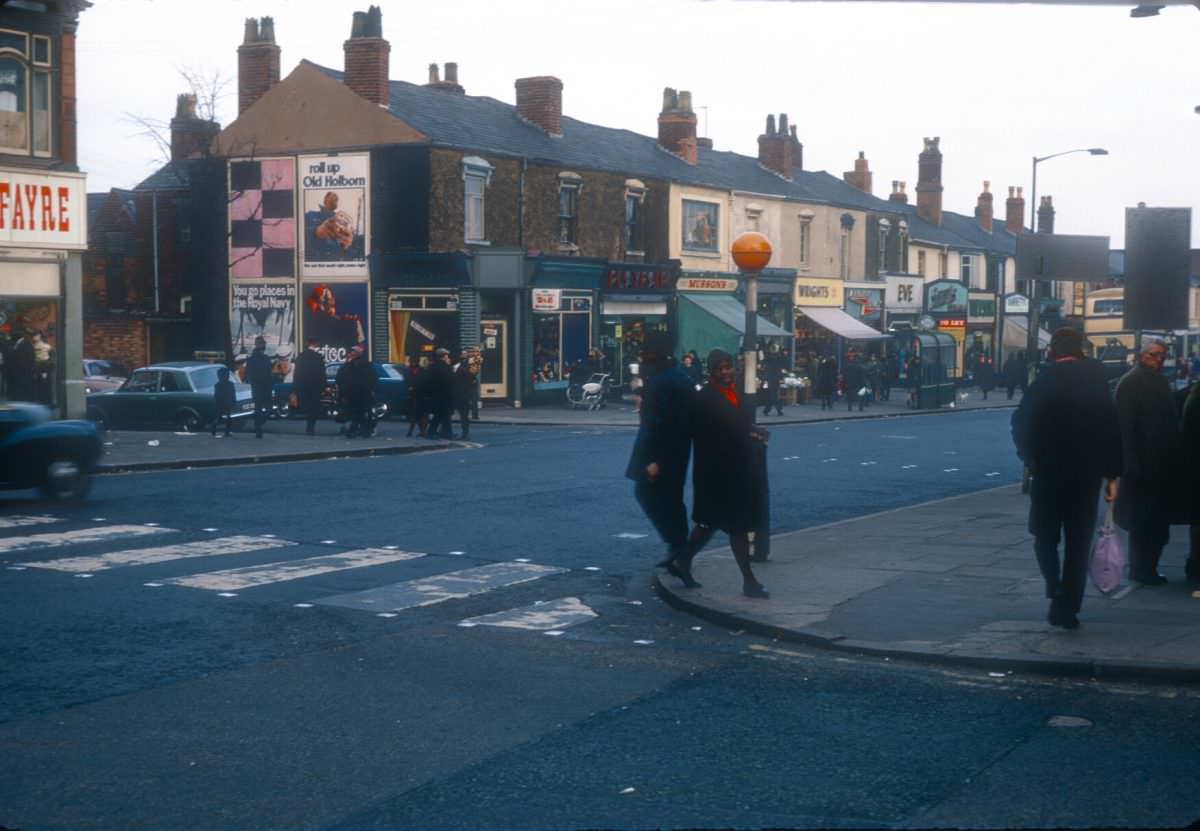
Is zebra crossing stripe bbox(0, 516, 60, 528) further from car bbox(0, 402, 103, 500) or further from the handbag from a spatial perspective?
the handbag

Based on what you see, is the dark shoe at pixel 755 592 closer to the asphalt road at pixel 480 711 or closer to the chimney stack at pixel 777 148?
the asphalt road at pixel 480 711

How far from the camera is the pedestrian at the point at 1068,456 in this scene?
8945mm

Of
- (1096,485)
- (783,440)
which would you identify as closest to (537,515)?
(1096,485)

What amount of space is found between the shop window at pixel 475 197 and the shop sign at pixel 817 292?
17.6m

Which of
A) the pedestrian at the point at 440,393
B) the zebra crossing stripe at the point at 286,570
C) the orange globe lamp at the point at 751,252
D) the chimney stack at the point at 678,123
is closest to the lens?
the zebra crossing stripe at the point at 286,570

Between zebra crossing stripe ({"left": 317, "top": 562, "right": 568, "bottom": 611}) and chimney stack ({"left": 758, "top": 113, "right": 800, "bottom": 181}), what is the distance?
46542 mm

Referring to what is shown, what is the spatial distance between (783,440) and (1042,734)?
23012mm

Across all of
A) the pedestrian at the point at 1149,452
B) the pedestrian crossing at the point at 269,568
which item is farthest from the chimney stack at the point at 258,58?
the pedestrian at the point at 1149,452

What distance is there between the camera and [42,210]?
26.7 metres

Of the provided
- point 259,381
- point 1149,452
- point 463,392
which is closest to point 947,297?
point 463,392

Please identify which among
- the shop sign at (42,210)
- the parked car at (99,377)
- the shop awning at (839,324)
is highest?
the shop sign at (42,210)

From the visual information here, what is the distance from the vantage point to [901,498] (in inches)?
729

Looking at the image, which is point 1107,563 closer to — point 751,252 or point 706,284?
point 751,252

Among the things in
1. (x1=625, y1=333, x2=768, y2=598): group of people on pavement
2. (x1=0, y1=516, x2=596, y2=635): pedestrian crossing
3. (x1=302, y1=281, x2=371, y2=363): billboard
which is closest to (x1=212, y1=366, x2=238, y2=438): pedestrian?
(x1=0, y1=516, x2=596, y2=635): pedestrian crossing
